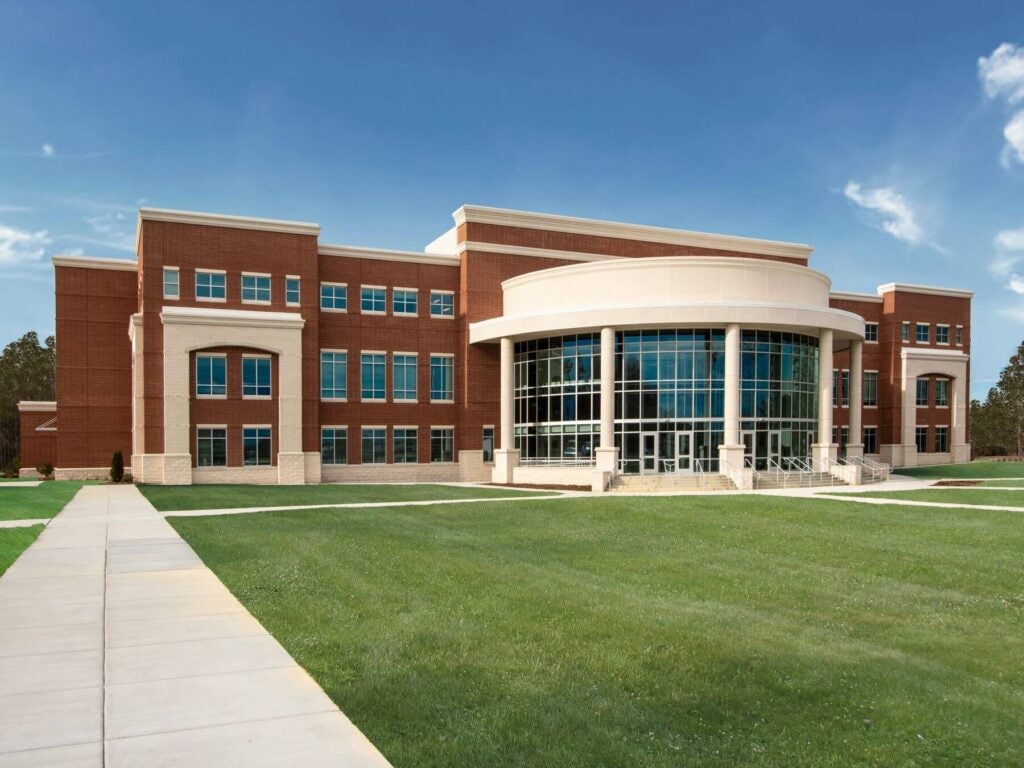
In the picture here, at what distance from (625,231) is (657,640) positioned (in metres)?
41.7

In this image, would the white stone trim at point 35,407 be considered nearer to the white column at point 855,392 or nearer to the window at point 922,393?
the white column at point 855,392

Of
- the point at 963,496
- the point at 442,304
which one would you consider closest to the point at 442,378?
the point at 442,304

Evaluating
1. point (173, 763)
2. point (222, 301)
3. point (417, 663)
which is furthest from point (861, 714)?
point (222, 301)

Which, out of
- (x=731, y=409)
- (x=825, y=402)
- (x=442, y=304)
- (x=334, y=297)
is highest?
(x=334, y=297)

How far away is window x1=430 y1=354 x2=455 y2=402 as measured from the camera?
46.5 m

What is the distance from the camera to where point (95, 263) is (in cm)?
4666

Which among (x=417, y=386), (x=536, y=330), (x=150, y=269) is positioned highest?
(x=150, y=269)

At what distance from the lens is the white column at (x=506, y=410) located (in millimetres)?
43406

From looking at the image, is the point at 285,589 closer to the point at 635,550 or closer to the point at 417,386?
the point at 635,550

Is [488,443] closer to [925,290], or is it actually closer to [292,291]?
[292,291]

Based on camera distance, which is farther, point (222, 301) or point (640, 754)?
point (222, 301)

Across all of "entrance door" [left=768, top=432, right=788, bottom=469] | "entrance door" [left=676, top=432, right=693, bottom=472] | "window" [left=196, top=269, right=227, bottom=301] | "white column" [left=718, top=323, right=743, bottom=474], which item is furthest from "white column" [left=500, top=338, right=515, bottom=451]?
"window" [left=196, top=269, right=227, bottom=301]

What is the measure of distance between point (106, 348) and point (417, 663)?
145 ft

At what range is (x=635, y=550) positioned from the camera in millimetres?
17047
